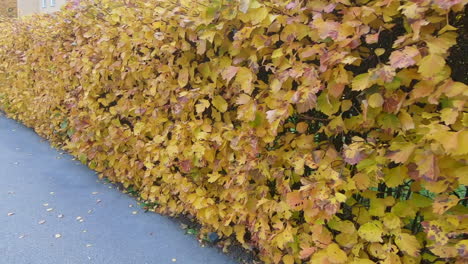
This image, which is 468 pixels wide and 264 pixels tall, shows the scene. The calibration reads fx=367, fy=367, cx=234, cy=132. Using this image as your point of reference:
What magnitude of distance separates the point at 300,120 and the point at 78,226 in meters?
2.53

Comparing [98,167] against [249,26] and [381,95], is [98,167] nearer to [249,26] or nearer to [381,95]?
[249,26]

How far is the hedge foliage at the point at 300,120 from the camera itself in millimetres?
1532

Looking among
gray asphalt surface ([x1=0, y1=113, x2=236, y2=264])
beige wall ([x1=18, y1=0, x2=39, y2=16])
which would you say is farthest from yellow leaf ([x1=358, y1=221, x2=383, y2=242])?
beige wall ([x1=18, y1=0, x2=39, y2=16])

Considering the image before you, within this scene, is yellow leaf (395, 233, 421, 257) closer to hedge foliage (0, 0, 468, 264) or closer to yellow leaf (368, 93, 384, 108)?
hedge foliage (0, 0, 468, 264)

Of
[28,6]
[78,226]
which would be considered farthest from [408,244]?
[28,6]

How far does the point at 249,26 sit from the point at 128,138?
222 centimetres

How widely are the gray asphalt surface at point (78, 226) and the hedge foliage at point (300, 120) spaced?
299mm

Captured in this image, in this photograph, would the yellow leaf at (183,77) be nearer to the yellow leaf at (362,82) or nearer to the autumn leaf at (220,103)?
the autumn leaf at (220,103)

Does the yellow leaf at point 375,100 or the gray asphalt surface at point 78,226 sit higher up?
the yellow leaf at point 375,100

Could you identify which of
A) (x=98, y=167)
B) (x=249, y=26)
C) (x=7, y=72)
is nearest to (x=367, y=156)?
(x=249, y=26)

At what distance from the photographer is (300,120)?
2.25 metres

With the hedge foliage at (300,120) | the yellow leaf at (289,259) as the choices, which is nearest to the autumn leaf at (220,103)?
the hedge foliage at (300,120)

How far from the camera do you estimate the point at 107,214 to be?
12.6ft

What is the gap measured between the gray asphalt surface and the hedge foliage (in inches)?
11.8
